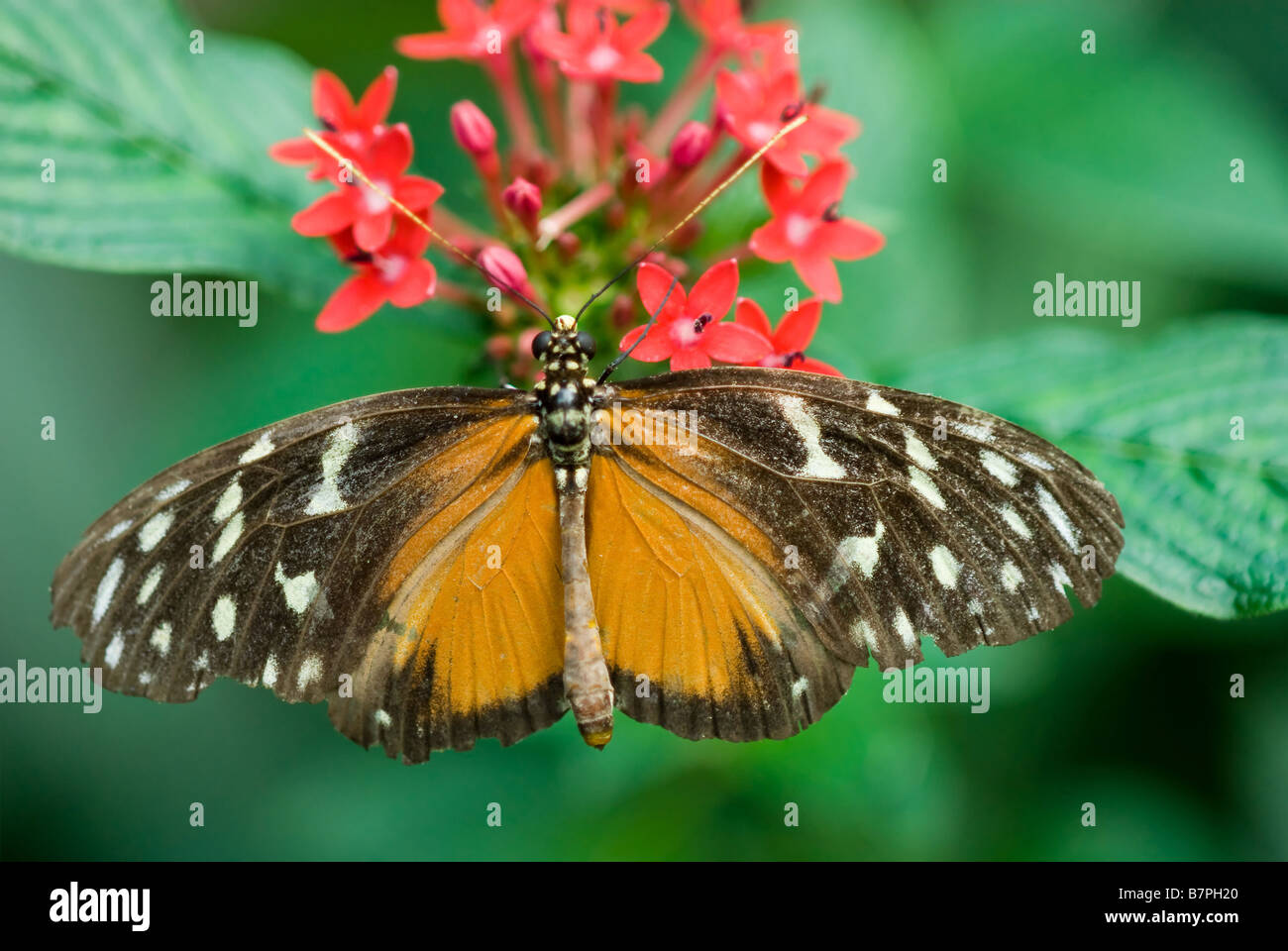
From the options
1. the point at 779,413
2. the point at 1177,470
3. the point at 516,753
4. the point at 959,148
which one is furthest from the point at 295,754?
the point at 959,148

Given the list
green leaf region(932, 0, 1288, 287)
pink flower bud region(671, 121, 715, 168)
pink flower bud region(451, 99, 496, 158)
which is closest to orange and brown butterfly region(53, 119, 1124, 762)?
pink flower bud region(451, 99, 496, 158)

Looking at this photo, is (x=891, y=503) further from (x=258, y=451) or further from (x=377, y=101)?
(x=377, y=101)

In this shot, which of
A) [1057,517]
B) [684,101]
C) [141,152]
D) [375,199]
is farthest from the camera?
[684,101]

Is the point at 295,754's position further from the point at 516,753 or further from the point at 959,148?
the point at 959,148

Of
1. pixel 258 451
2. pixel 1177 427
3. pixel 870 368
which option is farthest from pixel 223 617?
pixel 1177 427

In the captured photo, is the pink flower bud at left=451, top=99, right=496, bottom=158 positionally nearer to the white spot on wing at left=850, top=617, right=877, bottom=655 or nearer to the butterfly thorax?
the butterfly thorax
